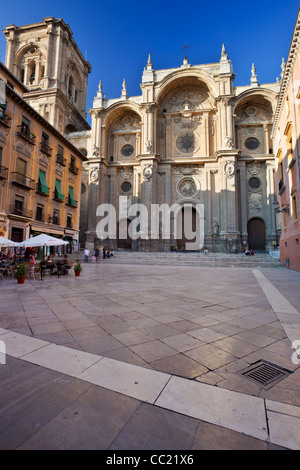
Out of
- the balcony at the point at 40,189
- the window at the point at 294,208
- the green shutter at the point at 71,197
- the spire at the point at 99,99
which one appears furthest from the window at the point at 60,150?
the window at the point at 294,208

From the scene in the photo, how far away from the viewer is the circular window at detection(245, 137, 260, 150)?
28750 millimetres

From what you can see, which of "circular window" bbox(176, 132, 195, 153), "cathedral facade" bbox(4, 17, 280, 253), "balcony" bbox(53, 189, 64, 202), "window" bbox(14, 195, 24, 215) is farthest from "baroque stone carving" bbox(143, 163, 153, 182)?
"window" bbox(14, 195, 24, 215)

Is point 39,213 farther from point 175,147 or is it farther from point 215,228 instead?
point 175,147

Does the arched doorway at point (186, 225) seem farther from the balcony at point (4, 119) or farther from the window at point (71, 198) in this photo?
the balcony at point (4, 119)

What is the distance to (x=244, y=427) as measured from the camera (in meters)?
1.57

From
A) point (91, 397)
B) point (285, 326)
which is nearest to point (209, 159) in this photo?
point (285, 326)

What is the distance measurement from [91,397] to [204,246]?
85.5ft

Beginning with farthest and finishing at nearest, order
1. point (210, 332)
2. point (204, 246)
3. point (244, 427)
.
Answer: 1. point (204, 246)
2. point (210, 332)
3. point (244, 427)

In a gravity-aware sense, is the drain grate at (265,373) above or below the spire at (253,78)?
below

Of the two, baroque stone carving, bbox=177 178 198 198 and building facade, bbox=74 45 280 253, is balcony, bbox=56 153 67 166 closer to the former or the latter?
building facade, bbox=74 45 280 253

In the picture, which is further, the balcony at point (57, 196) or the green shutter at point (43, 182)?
the balcony at point (57, 196)

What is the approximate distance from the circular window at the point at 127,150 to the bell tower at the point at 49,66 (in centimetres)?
843

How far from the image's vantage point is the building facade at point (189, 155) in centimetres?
2698
